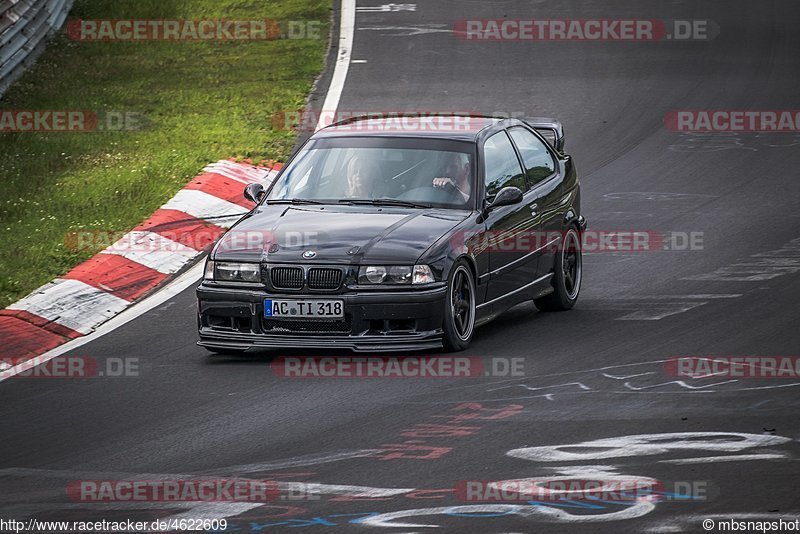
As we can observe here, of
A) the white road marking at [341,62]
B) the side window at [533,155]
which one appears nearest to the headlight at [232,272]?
the side window at [533,155]

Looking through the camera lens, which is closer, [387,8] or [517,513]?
[517,513]

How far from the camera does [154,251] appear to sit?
12961 mm

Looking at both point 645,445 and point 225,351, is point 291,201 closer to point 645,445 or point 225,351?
point 225,351

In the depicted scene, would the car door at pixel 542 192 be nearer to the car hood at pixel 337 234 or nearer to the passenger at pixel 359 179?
the car hood at pixel 337 234

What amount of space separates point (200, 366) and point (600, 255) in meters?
4.91

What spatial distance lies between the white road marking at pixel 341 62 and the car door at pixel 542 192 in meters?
5.98

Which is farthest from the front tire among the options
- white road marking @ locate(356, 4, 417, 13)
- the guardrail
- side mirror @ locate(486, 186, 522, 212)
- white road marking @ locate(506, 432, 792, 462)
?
white road marking @ locate(356, 4, 417, 13)

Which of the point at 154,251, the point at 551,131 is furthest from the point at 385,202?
the point at 154,251

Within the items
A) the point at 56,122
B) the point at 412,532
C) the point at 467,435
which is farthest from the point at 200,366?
the point at 56,122

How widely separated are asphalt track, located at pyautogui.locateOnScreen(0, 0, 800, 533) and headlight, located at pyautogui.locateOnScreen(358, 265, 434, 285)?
738 millimetres

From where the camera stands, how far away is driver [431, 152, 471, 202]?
10609 millimetres

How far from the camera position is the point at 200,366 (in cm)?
980

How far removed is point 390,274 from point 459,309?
2.15 feet

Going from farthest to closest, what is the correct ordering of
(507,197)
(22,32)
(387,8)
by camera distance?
(387,8) → (22,32) → (507,197)
